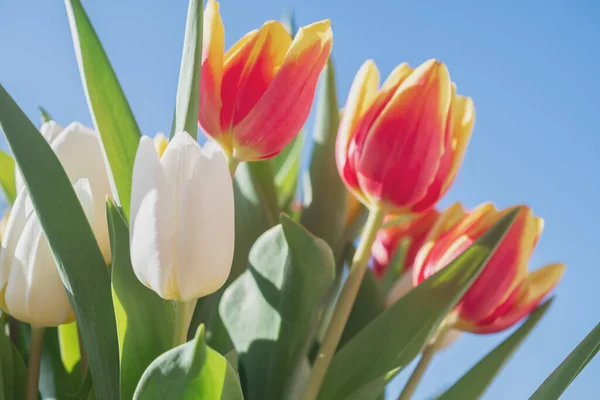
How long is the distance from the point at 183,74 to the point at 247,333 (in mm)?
131

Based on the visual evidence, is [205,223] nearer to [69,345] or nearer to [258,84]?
[258,84]

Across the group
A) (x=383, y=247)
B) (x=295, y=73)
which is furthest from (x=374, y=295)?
(x=295, y=73)

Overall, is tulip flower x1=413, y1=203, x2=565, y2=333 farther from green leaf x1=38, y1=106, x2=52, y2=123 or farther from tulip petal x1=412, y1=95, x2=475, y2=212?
green leaf x1=38, y1=106, x2=52, y2=123

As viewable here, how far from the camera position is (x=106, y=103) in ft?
1.10

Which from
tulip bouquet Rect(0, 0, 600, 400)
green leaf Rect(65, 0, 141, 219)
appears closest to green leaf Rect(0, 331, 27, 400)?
tulip bouquet Rect(0, 0, 600, 400)

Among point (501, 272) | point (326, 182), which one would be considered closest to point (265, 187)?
point (326, 182)

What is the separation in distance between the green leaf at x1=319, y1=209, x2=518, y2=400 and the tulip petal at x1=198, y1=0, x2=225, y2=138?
12cm

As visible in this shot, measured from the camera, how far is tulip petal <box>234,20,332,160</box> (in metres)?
0.32

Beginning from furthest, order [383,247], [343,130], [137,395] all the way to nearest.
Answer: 1. [383,247]
2. [343,130]
3. [137,395]

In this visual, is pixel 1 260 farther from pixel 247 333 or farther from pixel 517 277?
pixel 517 277

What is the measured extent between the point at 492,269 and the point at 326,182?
4.9 inches

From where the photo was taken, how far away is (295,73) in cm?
32

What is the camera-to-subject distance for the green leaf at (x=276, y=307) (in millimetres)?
337

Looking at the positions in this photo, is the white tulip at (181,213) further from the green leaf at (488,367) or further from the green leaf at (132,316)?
the green leaf at (488,367)
